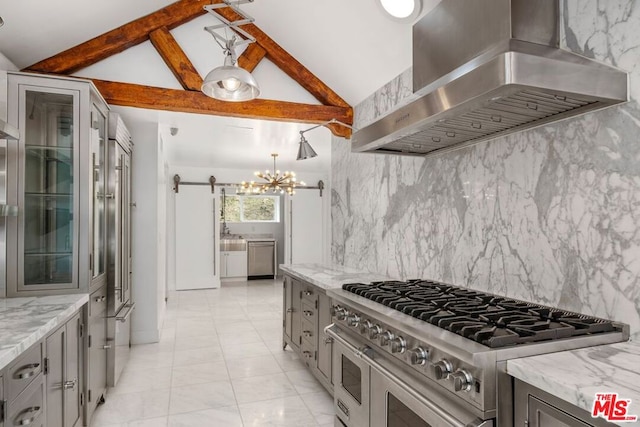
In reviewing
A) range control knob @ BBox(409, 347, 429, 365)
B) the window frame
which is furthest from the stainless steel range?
the window frame

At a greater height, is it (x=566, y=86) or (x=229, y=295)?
(x=566, y=86)

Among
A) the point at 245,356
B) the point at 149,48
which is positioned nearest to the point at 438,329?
the point at 245,356

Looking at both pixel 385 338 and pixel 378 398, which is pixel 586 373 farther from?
pixel 378 398

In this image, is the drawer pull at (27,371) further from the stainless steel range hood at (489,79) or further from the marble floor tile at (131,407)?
the stainless steel range hood at (489,79)

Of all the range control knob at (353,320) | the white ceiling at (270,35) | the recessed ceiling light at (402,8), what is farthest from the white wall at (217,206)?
the range control knob at (353,320)

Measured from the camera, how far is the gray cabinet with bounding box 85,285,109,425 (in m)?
2.46

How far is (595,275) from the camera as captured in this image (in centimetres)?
161

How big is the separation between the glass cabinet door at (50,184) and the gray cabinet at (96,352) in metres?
0.31

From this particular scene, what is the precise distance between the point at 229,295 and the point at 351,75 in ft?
16.2

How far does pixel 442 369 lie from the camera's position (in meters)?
1.39

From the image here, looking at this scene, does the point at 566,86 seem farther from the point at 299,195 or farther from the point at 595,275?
the point at 299,195

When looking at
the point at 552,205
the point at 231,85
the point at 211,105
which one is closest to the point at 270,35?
the point at 211,105

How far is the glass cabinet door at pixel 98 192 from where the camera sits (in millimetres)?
2584

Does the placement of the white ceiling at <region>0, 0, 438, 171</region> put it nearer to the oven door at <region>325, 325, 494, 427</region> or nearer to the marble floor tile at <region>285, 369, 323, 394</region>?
the oven door at <region>325, 325, 494, 427</region>
